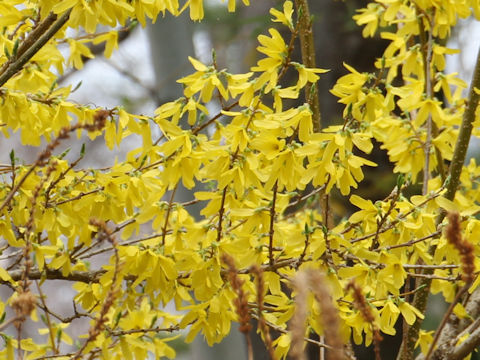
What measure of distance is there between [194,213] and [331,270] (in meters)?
1.13

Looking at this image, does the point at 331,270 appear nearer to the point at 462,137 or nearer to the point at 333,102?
the point at 462,137

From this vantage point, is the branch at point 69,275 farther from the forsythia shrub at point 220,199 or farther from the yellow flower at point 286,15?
the yellow flower at point 286,15

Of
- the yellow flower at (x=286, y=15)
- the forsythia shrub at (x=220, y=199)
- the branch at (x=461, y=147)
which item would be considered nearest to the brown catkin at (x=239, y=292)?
the forsythia shrub at (x=220, y=199)

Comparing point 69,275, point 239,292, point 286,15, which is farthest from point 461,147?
point 239,292

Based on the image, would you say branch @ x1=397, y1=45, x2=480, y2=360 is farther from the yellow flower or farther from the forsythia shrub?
the yellow flower

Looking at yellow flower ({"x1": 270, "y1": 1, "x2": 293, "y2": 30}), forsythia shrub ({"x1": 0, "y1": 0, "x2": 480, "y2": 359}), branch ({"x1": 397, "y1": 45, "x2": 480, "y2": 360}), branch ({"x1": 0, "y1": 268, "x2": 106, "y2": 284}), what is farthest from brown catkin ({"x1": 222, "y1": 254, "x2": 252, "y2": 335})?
branch ({"x1": 397, "y1": 45, "x2": 480, "y2": 360})

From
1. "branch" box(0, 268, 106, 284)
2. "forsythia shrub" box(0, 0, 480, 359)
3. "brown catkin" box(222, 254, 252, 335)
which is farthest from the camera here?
"branch" box(0, 268, 106, 284)

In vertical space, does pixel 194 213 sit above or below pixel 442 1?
below

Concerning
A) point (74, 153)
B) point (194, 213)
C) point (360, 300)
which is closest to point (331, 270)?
point (360, 300)

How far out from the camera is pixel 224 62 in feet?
14.4

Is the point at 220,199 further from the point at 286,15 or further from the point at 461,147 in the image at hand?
the point at 461,147

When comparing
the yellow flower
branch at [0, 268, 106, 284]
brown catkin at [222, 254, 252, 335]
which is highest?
the yellow flower

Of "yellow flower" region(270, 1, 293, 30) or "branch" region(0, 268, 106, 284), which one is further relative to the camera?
"branch" region(0, 268, 106, 284)

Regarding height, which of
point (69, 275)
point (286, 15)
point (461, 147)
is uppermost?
point (286, 15)
